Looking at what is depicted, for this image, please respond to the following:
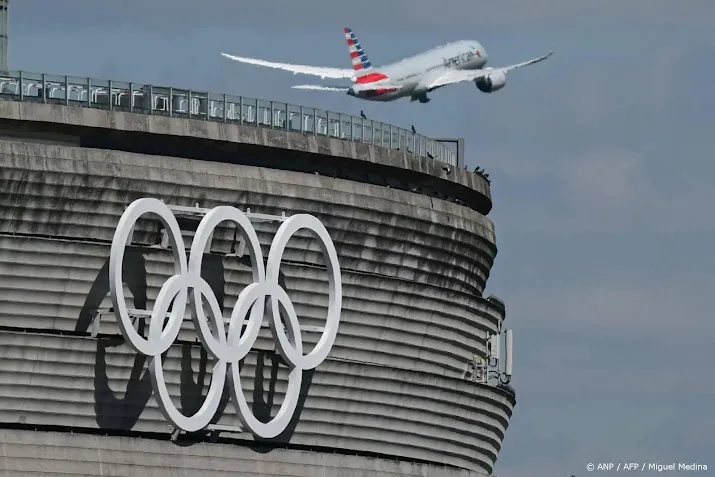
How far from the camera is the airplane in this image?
550 ft

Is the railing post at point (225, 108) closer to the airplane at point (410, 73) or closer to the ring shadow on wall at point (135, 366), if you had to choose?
the ring shadow on wall at point (135, 366)

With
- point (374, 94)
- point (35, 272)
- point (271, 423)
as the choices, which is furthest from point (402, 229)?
point (374, 94)

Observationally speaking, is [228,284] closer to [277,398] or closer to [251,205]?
[251,205]

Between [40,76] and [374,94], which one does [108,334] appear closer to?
[40,76]

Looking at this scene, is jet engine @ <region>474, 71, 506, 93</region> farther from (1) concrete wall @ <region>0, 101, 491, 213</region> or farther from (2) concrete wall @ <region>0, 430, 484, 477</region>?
(2) concrete wall @ <region>0, 430, 484, 477</region>

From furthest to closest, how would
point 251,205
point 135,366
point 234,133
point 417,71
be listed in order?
point 417,71, point 234,133, point 251,205, point 135,366

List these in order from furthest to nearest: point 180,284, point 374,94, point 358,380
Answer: point 374,94, point 358,380, point 180,284

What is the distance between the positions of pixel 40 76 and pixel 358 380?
881 inches

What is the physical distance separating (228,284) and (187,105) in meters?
9.20

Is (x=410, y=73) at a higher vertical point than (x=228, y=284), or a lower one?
higher

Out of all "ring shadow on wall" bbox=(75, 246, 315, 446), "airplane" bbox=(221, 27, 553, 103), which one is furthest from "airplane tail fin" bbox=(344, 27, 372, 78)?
"ring shadow on wall" bbox=(75, 246, 315, 446)

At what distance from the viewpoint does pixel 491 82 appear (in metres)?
167

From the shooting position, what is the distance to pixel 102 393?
11294 centimetres

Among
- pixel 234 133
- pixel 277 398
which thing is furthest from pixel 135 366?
pixel 234 133
